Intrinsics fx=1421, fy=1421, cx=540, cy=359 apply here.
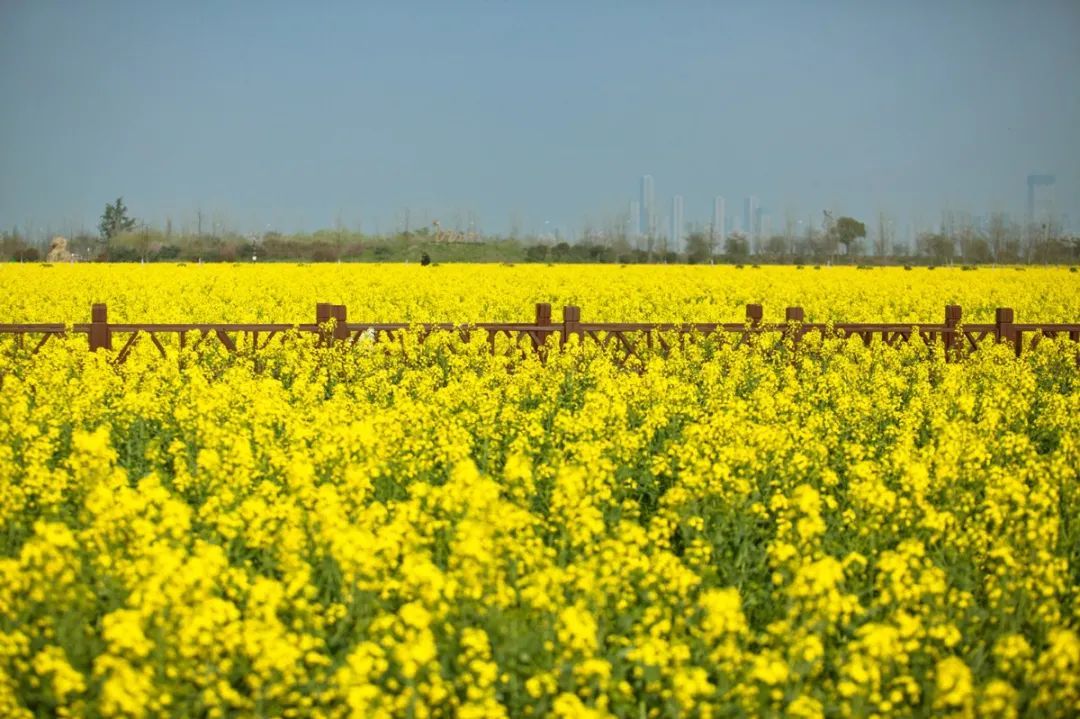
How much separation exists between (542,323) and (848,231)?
245ft

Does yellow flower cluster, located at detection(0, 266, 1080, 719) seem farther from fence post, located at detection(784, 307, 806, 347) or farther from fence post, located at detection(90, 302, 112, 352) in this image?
fence post, located at detection(784, 307, 806, 347)

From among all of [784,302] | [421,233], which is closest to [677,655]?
[784,302]

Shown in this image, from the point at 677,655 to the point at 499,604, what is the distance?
1047mm

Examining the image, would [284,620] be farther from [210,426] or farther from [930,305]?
[930,305]

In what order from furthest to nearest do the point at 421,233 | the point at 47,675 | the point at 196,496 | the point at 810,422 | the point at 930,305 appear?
1. the point at 421,233
2. the point at 930,305
3. the point at 810,422
4. the point at 196,496
5. the point at 47,675

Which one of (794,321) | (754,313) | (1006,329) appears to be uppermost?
(754,313)

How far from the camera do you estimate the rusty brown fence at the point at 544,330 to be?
1898cm

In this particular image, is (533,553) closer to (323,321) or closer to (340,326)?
(340,326)

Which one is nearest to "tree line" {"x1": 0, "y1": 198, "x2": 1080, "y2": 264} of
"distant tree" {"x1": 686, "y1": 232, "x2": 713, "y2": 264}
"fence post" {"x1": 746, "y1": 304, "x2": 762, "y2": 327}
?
"distant tree" {"x1": 686, "y1": 232, "x2": 713, "y2": 264}

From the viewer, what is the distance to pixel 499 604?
6.46 meters

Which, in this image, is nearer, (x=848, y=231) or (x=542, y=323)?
(x=542, y=323)

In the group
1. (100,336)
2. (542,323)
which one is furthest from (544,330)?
(100,336)

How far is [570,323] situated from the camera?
20.1 meters

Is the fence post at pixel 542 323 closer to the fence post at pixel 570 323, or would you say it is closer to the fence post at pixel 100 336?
the fence post at pixel 570 323
